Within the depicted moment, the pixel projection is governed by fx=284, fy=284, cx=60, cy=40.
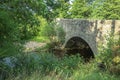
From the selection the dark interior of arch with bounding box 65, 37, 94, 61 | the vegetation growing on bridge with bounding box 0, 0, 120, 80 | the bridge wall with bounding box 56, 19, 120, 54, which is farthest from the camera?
the dark interior of arch with bounding box 65, 37, 94, 61

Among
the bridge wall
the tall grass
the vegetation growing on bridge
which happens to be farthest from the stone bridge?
the tall grass

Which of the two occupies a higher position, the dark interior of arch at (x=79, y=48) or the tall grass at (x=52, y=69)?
the tall grass at (x=52, y=69)

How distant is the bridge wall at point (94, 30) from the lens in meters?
9.77

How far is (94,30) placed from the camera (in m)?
11.4

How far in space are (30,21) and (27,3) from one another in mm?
397

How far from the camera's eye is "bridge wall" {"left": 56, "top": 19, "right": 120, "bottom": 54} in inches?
384

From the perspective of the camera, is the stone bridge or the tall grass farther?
the stone bridge

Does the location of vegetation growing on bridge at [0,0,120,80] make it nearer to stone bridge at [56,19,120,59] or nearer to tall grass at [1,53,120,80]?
tall grass at [1,53,120,80]

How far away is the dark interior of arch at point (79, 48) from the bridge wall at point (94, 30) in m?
0.99

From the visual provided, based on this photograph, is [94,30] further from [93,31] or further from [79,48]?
[79,48]

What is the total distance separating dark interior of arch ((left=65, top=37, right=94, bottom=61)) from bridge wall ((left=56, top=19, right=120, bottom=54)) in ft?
3.24

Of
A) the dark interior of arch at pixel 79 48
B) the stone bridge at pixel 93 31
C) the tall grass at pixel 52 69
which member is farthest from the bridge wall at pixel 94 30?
the tall grass at pixel 52 69

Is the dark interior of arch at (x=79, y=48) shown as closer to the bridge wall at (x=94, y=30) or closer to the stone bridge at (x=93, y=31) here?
the stone bridge at (x=93, y=31)

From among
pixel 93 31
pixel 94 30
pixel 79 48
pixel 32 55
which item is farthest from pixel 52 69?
pixel 79 48
